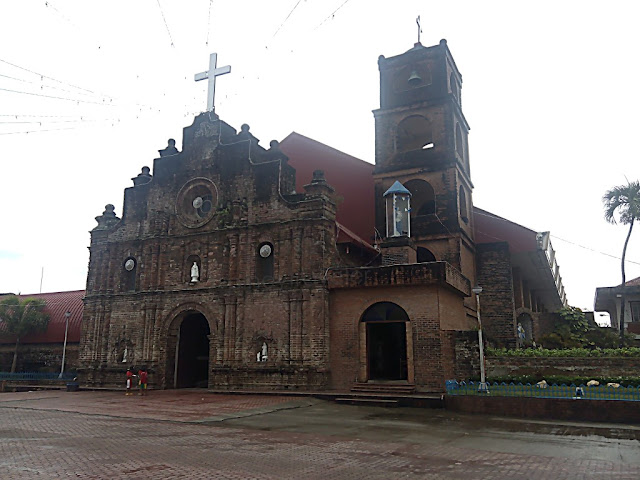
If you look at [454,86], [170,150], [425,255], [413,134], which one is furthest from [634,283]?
[170,150]

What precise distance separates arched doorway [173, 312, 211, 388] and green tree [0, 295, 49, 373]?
40.7 ft

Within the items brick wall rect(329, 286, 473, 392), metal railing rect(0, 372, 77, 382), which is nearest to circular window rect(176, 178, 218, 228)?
brick wall rect(329, 286, 473, 392)

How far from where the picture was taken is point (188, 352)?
85.6ft

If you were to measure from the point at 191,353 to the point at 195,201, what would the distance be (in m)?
7.40

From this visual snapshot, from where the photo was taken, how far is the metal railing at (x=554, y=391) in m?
15.1

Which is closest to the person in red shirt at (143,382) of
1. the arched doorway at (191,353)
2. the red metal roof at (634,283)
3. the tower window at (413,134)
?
the arched doorway at (191,353)

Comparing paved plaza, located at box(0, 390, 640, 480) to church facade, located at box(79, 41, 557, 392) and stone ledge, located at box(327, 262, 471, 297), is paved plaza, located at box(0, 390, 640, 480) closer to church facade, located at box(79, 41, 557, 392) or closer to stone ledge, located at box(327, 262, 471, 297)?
church facade, located at box(79, 41, 557, 392)

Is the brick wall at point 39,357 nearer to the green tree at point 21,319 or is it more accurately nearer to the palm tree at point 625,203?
the green tree at point 21,319

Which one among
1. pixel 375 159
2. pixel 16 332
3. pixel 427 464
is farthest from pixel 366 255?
pixel 16 332

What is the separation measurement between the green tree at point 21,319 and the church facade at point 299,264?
7.77m

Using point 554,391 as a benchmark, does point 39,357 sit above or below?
above

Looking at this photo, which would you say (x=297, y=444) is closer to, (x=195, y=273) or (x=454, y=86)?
(x=195, y=273)

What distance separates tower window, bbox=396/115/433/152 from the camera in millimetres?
29812

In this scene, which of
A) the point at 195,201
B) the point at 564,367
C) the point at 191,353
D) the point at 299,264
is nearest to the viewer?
the point at 564,367
